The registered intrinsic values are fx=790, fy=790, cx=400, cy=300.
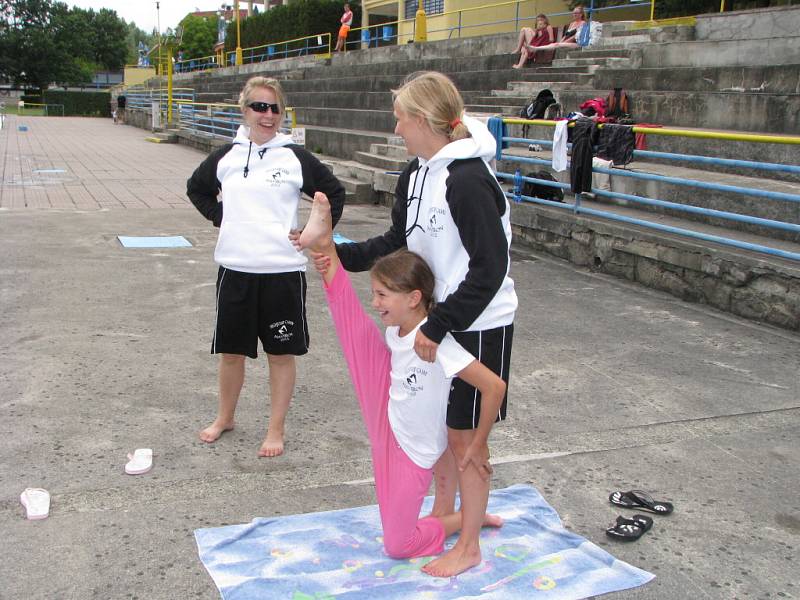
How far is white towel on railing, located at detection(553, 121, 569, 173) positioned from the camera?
333 inches

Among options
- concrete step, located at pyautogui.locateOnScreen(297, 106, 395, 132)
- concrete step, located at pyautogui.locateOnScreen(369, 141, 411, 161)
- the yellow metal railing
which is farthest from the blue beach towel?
the yellow metal railing

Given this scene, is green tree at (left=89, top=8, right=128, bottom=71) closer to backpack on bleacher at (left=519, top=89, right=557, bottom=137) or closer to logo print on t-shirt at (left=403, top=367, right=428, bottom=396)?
backpack on bleacher at (left=519, top=89, right=557, bottom=137)

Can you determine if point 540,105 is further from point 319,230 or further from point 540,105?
point 319,230

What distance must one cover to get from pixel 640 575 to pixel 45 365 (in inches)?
144

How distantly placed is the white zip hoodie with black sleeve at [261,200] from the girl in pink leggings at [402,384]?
0.68 meters

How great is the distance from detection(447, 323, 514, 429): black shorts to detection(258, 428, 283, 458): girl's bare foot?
1334 millimetres

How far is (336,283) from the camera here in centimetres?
289

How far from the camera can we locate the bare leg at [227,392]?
3.83 metres

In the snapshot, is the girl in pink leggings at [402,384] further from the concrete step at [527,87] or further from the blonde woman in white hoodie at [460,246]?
the concrete step at [527,87]

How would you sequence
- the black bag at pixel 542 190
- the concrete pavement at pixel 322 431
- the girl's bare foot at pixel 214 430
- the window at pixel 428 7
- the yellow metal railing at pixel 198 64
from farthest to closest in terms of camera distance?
the yellow metal railing at pixel 198 64
the window at pixel 428 7
the black bag at pixel 542 190
the girl's bare foot at pixel 214 430
the concrete pavement at pixel 322 431

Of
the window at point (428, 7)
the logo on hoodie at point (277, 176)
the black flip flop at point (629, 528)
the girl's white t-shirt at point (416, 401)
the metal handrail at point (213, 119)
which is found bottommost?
the black flip flop at point (629, 528)

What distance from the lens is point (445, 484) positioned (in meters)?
3.03

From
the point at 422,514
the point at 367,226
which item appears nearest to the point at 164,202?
the point at 367,226

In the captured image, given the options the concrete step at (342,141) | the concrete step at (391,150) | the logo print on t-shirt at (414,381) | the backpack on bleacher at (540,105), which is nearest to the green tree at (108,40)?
the concrete step at (342,141)
